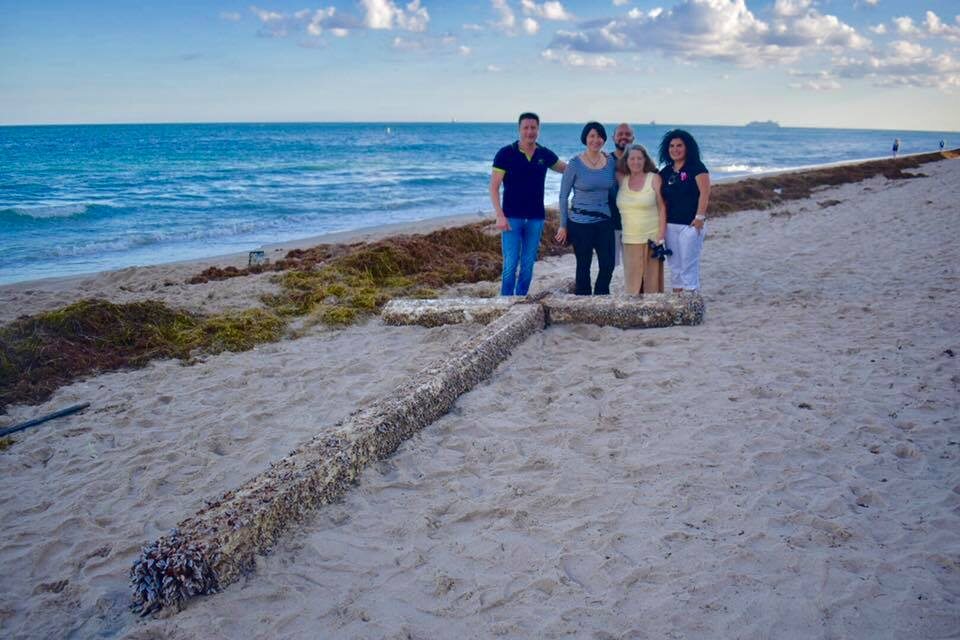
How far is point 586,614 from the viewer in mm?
2535

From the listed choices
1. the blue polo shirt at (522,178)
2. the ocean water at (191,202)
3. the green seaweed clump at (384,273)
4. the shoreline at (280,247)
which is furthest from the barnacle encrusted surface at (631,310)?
the ocean water at (191,202)

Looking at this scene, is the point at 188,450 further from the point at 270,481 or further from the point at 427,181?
the point at 427,181

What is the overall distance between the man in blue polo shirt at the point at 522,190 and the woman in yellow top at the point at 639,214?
69cm

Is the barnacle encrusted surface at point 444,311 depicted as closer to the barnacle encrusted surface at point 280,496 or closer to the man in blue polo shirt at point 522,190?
the man in blue polo shirt at point 522,190

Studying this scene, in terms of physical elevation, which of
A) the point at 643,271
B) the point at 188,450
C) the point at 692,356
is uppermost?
the point at 643,271

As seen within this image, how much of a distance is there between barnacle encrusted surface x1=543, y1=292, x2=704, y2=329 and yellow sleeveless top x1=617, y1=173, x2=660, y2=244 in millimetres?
592

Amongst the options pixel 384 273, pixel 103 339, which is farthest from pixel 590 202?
pixel 103 339

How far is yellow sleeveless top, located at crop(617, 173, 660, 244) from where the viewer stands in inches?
241

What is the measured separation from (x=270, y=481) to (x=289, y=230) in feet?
48.1

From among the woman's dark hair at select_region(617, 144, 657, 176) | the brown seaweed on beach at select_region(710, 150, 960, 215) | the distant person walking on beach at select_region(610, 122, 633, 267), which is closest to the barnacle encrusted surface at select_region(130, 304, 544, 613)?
the distant person walking on beach at select_region(610, 122, 633, 267)

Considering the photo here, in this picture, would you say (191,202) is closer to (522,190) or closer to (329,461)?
(522,190)

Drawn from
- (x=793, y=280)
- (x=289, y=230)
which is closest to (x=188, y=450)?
(x=793, y=280)

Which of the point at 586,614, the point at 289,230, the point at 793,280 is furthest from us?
the point at 289,230

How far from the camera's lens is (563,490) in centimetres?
Answer: 341
